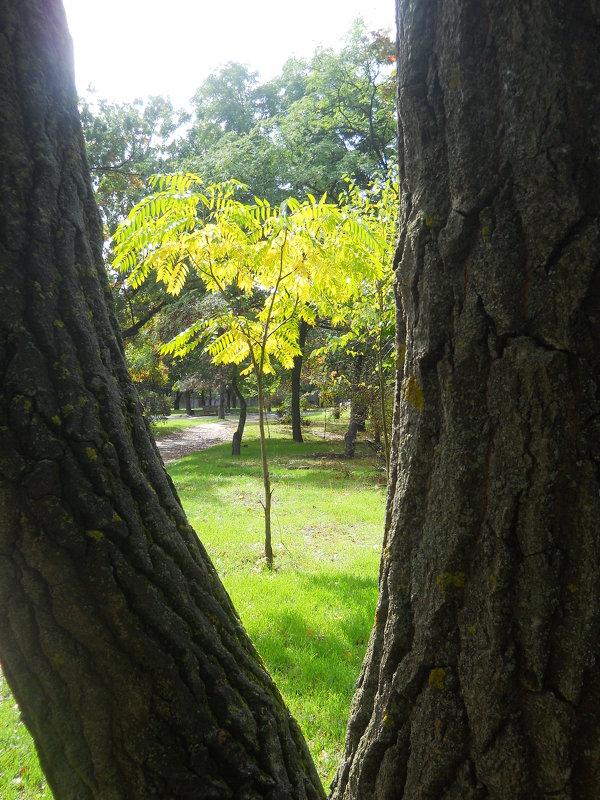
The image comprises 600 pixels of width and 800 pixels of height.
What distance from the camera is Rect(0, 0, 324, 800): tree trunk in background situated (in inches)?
45.6

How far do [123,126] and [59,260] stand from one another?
15.9 m

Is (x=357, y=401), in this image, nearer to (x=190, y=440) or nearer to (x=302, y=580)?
(x=302, y=580)

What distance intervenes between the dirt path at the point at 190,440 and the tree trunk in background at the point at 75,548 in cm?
1750

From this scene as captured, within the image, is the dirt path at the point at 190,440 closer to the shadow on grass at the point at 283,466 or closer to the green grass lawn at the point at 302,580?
the shadow on grass at the point at 283,466

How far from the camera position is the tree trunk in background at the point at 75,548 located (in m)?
1.16

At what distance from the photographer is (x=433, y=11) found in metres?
1.18

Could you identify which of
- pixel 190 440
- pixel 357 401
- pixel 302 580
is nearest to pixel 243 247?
pixel 302 580

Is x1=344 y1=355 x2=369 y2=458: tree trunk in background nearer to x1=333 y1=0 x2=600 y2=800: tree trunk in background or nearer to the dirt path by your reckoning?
the dirt path

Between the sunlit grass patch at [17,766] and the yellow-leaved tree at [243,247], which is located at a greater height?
the yellow-leaved tree at [243,247]

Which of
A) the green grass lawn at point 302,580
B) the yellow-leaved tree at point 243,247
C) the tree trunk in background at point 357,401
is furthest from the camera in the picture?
the tree trunk in background at point 357,401

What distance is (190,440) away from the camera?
26.5 m

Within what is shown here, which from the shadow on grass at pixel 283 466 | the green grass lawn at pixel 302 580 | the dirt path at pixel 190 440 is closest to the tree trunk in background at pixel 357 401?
the shadow on grass at pixel 283 466

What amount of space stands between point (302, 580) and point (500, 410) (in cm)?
508

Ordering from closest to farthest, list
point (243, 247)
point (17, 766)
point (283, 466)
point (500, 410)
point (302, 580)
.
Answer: point (500, 410)
point (17, 766)
point (243, 247)
point (302, 580)
point (283, 466)
